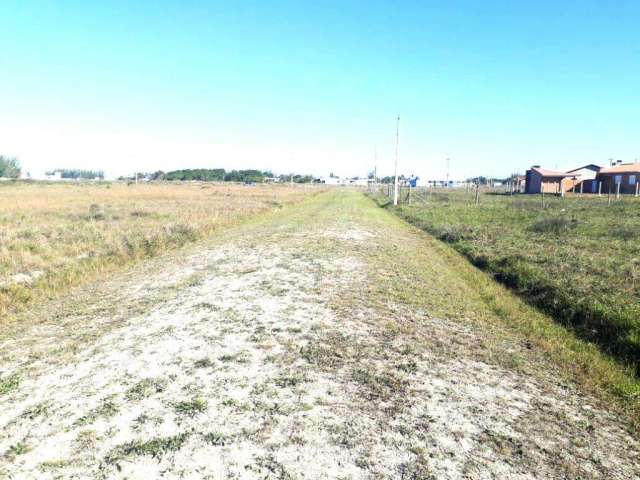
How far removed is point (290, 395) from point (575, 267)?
27.9ft

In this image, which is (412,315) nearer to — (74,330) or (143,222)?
(74,330)

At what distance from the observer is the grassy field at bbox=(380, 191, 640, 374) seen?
6547 millimetres

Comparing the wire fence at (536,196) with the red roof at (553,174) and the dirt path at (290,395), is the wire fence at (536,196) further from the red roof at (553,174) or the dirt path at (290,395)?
the dirt path at (290,395)

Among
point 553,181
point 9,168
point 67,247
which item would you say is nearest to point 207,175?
point 9,168

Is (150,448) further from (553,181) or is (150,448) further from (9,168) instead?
(9,168)

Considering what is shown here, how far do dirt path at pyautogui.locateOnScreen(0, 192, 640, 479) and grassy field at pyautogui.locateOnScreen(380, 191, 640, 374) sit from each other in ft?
4.85

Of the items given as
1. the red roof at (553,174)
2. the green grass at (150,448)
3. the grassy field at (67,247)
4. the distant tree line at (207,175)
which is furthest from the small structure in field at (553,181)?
the distant tree line at (207,175)

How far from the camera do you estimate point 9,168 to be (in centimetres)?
15800

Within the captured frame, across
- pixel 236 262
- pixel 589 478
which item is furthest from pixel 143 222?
pixel 589 478

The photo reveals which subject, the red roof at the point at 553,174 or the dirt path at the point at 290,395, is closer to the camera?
the dirt path at the point at 290,395

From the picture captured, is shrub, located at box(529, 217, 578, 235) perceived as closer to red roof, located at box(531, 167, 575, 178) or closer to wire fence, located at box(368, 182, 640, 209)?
wire fence, located at box(368, 182, 640, 209)

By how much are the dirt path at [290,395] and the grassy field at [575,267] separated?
1.48m

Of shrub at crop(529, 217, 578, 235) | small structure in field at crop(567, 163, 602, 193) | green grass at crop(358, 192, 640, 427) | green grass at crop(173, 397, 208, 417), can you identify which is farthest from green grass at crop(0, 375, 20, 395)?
small structure in field at crop(567, 163, 602, 193)

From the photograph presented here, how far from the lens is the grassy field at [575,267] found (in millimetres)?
6547
